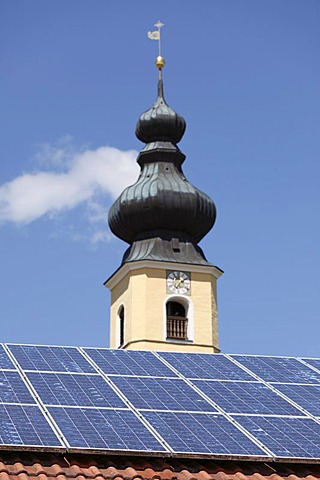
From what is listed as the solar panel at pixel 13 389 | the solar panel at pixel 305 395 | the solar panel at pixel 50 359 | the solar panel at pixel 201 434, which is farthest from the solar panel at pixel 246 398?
the solar panel at pixel 13 389

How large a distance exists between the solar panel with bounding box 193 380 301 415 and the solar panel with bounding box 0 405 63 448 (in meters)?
2.43

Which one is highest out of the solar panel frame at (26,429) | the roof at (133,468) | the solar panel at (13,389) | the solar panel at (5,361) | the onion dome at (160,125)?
the onion dome at (160,125)

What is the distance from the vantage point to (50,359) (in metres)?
14.4

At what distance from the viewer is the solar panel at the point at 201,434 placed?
11852 mm

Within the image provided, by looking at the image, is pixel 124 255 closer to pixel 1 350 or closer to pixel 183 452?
pixel 1 350

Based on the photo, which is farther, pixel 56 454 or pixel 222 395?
pixel 222 395

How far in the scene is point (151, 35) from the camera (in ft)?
137

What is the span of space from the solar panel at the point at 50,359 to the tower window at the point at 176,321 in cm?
2078

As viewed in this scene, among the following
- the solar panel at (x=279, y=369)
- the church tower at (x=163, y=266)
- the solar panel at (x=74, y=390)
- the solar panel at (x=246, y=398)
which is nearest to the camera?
the solar panel at (x=74, y=390)

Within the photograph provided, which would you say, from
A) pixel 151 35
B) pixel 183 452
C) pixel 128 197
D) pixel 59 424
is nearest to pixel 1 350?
pixel 59 424

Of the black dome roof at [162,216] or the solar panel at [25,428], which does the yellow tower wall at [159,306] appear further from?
the solar panel at [25,428]

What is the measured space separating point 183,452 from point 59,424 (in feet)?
4.56

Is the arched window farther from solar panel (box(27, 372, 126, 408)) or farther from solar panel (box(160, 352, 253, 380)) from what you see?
solar panel (box(27, 372, 126, 408))

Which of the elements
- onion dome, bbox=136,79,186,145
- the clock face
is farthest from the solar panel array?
onion dome, bbox=136,79,186,145
